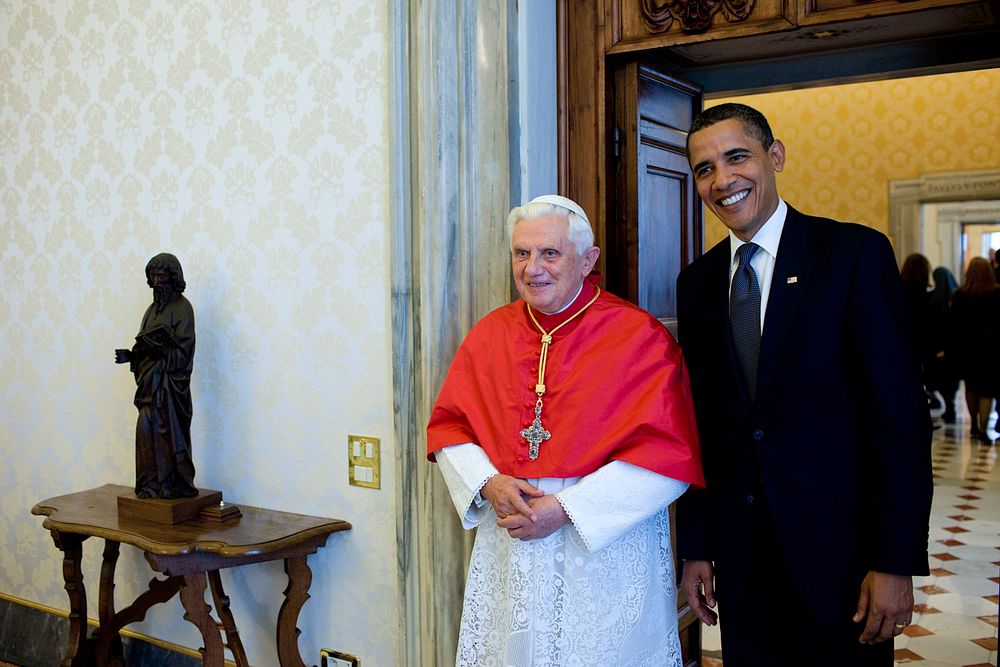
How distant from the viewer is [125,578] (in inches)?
148

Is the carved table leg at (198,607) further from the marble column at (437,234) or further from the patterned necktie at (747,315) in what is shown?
the patterned necktie at (747,315)

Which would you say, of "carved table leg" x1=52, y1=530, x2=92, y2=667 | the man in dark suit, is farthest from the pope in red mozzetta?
"carved table leg" x1=52, y1=530, x2=92, y2=667

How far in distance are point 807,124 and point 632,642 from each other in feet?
24.6

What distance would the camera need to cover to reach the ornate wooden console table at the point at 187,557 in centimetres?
282

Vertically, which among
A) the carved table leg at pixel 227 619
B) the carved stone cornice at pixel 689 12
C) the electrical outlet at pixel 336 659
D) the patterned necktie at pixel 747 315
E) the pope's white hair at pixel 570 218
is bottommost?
the electrical outlet at pixel 336 659

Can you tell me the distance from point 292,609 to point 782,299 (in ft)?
6.27

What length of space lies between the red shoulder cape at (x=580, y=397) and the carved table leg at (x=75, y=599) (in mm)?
1673

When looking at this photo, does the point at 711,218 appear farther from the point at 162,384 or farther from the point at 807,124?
the point at 162,384

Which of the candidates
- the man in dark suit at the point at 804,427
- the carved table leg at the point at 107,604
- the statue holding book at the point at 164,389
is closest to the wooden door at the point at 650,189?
the man in dark suit at the point at 804,427

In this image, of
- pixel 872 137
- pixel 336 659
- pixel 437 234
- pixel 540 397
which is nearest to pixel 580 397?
pixel 540 397

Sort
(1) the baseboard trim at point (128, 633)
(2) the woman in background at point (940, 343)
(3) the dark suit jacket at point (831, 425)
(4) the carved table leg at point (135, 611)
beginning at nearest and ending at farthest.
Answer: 1. (3) the dark suit jacket at point (831, 425)
2. (4) the carved table leg at point (135, 611)
3. (1) the baseboard trim at point (128, 633)
4. (2) the woman in background at point (940, 343)

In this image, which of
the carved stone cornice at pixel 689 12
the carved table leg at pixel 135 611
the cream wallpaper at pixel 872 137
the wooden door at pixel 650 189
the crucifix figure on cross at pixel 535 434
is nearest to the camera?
the crucifix figure on cross at pixel 535 434

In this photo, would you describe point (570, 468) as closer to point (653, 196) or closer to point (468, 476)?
point (468, 476)

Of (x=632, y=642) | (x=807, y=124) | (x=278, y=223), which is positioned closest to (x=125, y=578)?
(x=278, y=223)
